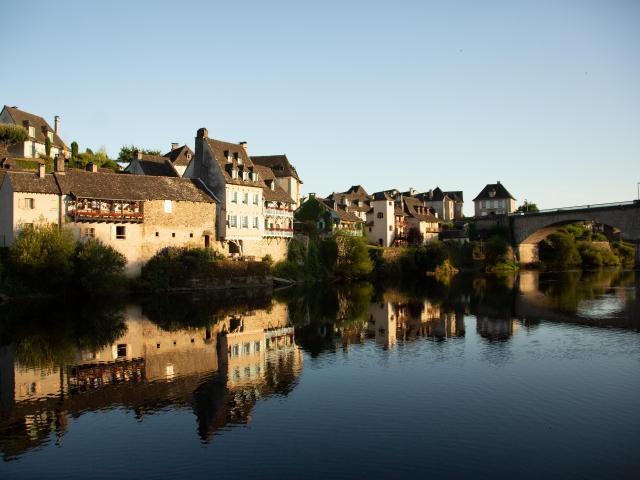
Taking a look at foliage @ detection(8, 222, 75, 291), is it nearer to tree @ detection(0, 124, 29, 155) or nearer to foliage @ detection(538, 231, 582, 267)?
tree @ detection(0, 124, 29, 155)

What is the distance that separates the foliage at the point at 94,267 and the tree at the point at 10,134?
2761cm

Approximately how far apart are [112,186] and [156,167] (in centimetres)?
1341

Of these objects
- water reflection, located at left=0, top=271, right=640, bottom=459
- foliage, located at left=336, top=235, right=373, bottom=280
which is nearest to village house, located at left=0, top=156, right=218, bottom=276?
water reflection, located at left=0, top=271, right=640, bottom=459

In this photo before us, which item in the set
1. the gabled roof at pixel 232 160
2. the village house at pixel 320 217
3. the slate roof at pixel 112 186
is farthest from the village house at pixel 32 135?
the village house at pixel 320 217

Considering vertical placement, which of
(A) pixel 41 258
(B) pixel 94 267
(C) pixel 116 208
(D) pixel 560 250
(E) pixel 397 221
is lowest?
(B) pixel 94 267

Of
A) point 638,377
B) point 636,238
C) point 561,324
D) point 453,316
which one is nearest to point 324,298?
point 453,316

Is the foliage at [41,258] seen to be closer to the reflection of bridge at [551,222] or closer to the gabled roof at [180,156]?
the gabled roof at [180,156]

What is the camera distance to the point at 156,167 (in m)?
66.2

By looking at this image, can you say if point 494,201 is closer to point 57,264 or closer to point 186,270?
point 186,270

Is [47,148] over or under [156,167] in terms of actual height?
over

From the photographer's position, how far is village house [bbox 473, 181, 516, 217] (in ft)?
387

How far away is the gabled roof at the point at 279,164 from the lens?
79.5 metres

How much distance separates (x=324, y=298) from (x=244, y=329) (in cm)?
1834

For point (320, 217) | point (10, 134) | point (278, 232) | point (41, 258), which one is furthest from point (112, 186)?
point (320, 217)
